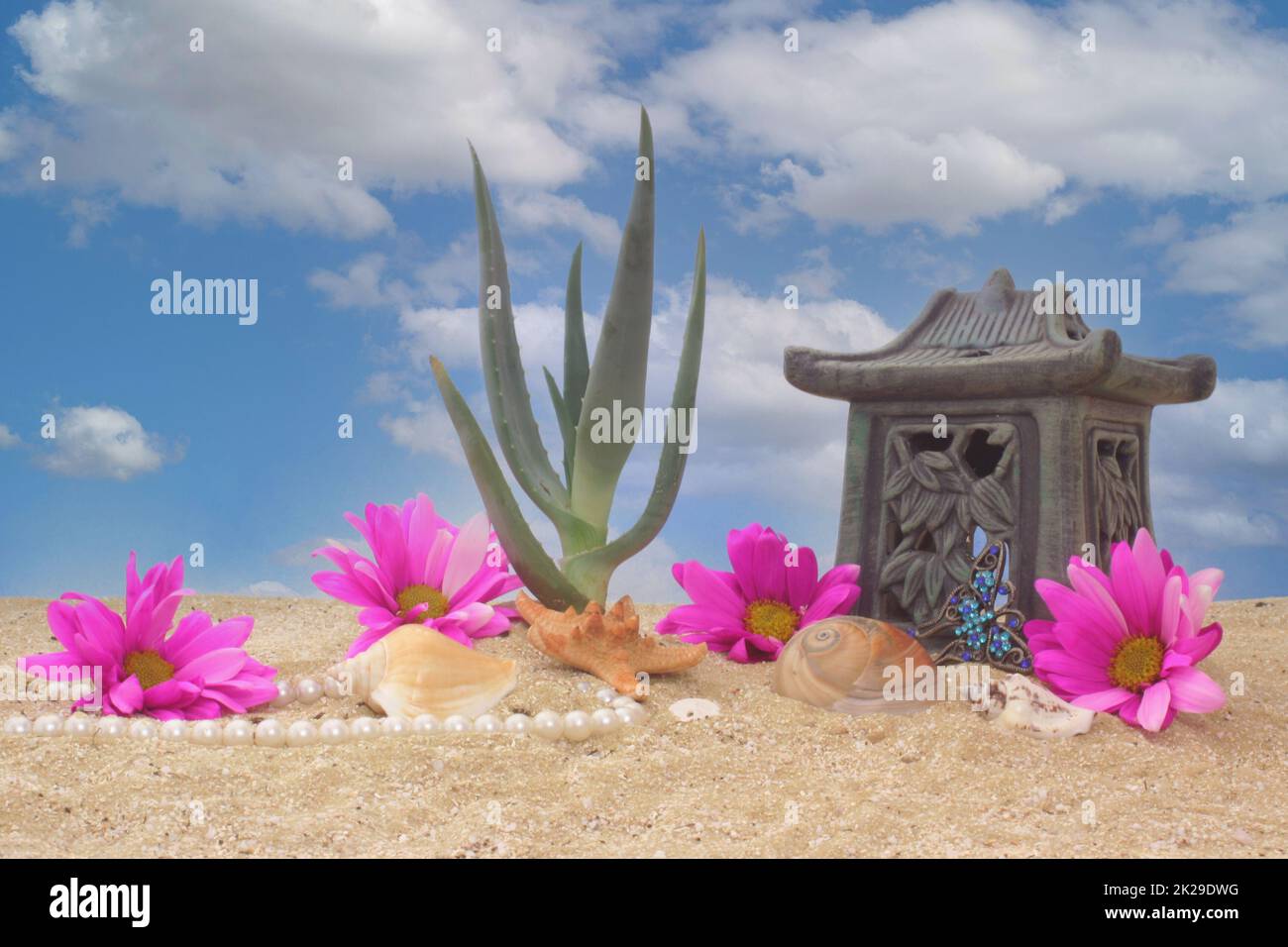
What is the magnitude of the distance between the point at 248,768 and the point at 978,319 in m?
→ 2.91

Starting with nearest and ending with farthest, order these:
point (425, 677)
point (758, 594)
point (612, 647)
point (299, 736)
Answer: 1. point (299, 736)
2. point (425, 677)
3. point (612, 647)
4. point (758, 594)

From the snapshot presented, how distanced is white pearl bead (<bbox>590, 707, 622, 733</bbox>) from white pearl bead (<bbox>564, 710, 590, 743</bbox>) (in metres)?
0.02

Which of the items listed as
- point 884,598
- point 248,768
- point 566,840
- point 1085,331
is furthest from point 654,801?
point 1085,331

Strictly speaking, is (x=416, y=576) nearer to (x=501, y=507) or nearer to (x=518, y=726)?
(x=501, y=507)

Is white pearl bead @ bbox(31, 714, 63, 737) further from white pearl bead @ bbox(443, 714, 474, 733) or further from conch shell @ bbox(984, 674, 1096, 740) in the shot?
conch shell @ bbox(984, 674, 1096, 740)

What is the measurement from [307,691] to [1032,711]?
189 cm

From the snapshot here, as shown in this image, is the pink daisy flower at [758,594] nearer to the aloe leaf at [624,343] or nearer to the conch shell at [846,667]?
the aloe leaf at [624,343]

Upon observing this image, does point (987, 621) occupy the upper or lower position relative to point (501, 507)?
lower

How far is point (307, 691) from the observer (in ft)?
10.2

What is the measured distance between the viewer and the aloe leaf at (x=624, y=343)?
3494mm

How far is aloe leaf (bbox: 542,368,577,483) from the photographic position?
155 inches

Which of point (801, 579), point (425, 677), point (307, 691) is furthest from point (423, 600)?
point (801, 579)

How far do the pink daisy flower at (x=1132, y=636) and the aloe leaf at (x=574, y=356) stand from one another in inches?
67.8

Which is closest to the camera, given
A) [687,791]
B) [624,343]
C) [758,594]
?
[687,791]
